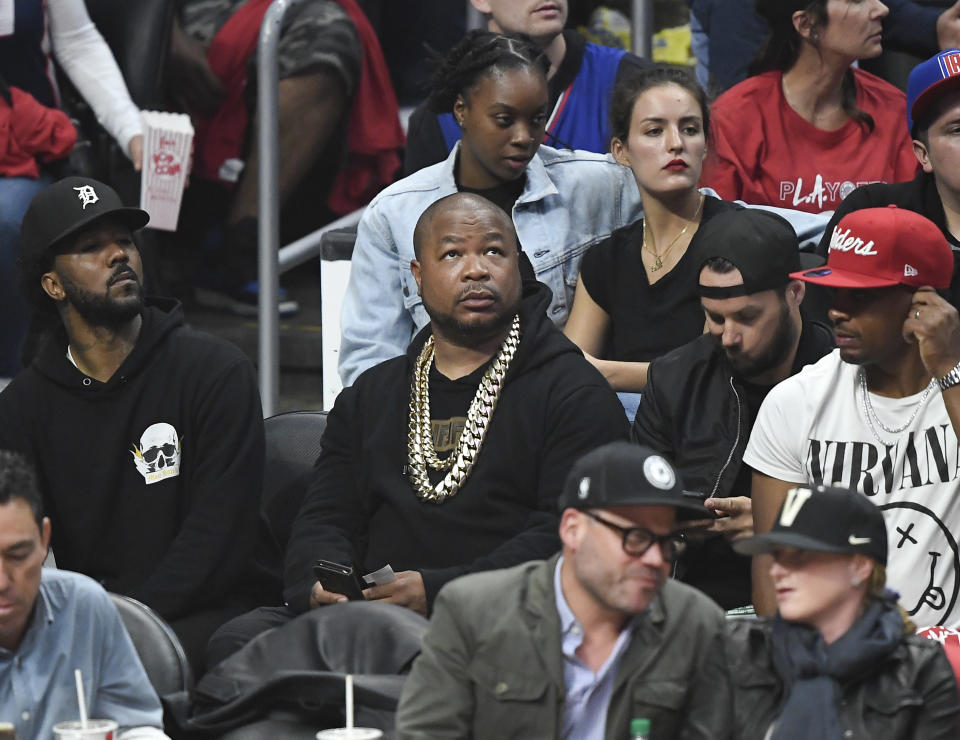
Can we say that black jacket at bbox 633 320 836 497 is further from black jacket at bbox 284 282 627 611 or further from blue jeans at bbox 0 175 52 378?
blue jeans at bbox 0 175 52 378

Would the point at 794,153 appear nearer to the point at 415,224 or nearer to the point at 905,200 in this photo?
the point at 905,200

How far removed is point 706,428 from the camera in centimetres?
487

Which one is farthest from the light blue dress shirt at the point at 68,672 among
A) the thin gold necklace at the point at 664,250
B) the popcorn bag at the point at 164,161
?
the popcorn bag at the point at 164,161

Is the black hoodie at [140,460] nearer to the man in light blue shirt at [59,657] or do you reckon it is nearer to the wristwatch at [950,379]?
Answer: the man in light blue shirt at [59,657]

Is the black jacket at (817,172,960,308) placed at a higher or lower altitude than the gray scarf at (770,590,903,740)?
higher

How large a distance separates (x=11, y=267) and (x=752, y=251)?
9.58 ft

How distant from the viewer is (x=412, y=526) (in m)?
4.84

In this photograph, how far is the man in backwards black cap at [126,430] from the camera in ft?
16.8

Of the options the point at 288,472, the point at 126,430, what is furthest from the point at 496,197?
the point at 126,430

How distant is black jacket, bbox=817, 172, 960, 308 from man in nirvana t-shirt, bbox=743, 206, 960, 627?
0.81 meters

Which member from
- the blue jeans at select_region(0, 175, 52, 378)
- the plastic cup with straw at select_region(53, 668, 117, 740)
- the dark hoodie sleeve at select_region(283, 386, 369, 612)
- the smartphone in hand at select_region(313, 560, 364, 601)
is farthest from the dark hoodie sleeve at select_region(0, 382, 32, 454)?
the plastic cup with straw at select_region(53, 668, 117, 740)

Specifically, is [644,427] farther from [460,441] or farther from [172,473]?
[172,473]

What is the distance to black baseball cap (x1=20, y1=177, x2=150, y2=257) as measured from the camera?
5.20m

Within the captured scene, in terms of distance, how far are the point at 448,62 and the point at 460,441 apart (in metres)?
1.65
